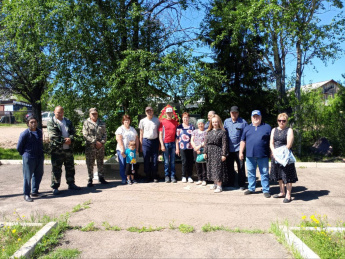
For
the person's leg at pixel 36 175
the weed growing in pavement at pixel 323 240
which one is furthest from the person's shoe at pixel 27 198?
the weed growing in pavement at pixel 323 240

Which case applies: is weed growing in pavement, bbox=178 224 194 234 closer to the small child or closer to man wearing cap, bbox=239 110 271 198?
man wearing cap, bbox=239 110 271 198

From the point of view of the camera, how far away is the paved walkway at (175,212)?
3611mm

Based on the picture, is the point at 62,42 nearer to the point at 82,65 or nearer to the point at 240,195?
the point at 82,65

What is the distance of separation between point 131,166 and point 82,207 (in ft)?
6.67

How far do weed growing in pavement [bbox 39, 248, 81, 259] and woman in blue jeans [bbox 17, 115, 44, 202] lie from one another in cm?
257

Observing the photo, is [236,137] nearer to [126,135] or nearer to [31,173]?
[126,135]

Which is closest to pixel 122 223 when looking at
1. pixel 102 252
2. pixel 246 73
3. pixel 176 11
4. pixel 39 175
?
pixel 102 252

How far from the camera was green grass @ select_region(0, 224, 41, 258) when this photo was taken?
343 centimetres

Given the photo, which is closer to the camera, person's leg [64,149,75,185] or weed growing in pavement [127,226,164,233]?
weed growing in pavement [127,226,164,233]

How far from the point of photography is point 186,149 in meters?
7.16

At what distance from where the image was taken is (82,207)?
520cm

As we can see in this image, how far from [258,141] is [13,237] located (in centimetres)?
439

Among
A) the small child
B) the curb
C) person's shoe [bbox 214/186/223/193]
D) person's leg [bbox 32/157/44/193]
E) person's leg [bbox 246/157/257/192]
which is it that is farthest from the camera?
the small child

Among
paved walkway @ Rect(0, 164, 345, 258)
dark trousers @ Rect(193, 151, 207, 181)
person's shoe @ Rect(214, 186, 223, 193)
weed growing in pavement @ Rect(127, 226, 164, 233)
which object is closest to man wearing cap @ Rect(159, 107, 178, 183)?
paved walkway @ Rect(0, 164, 345, 258)
